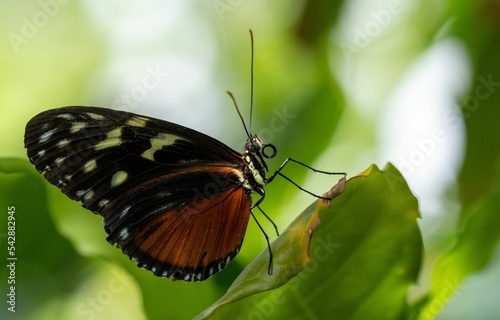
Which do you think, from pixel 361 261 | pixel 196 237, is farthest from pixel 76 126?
pixel 361 261

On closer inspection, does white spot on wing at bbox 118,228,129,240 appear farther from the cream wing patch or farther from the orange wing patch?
the cream wing patch

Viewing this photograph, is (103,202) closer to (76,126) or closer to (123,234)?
(123,234)

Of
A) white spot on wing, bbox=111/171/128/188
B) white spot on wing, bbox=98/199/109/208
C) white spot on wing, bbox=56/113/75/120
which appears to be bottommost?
white spot on wing, bbox=98/199/109/208

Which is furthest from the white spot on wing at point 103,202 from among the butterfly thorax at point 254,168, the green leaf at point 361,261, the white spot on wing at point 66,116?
the green leaf at point 361,261

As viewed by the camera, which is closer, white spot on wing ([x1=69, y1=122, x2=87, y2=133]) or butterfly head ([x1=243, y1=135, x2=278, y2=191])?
white spot on wing ([x1=69, y1=122, x2=87, y2=133])

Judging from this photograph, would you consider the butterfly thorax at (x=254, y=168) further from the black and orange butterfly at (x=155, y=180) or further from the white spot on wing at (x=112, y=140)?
the white spot on wing at (x=112, y=140)

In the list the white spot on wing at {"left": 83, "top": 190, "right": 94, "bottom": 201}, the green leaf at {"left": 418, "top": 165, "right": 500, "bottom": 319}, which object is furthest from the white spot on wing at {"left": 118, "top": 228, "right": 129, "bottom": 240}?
the green leaf at {"left": 418, "top": 165, "right": 500, "bottom": 319}

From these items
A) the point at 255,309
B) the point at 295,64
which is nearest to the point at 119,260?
the point at 255,309

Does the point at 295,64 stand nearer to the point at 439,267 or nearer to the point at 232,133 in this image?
the point at 232,133
